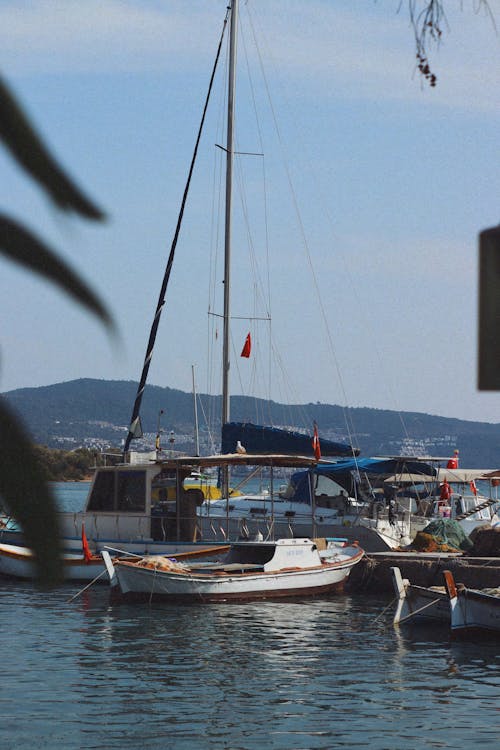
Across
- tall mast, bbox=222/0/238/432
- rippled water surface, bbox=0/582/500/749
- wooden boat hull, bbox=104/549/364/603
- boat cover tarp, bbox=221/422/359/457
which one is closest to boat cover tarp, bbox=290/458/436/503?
boat cover tarp, bbox=221/422/359/457

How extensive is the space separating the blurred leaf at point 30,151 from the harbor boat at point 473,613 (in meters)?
23.0

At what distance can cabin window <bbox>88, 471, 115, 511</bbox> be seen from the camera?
111 feet

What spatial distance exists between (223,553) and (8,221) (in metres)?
30.6

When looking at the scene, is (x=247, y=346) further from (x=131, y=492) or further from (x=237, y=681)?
(x=237, y=681)

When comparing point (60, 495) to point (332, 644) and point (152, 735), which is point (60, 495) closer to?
point (152, 735)

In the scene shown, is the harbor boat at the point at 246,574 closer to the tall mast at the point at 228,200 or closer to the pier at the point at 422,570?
the pier at the point at 422,570

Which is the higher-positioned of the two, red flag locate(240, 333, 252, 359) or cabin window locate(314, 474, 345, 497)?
red flag locate(240, 333, 252, 359)

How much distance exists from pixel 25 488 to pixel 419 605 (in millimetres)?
25110

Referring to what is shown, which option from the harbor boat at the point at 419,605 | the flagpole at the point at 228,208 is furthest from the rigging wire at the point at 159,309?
the harbor boat at the point at 419,605

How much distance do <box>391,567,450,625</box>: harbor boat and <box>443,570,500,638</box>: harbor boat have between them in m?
Result: 1.33

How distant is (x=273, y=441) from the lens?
3619 centimetres

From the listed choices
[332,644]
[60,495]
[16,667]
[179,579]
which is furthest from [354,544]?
[60,495]

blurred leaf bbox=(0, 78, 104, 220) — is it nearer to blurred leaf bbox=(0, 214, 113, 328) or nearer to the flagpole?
blurred leaf bbox=(0, 214, 113, 328)

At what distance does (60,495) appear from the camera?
1589 millimetres
